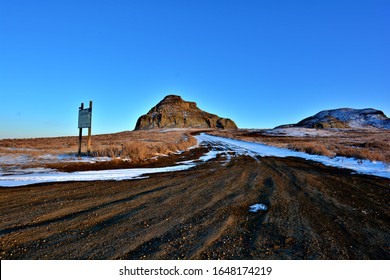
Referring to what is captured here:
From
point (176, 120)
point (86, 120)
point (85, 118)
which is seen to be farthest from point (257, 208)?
point (176, 120)

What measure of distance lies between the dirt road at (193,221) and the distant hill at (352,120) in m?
126

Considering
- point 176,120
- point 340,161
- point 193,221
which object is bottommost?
point 193,221

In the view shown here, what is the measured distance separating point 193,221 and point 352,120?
161 meters

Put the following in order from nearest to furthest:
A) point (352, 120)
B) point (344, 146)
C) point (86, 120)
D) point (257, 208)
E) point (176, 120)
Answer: point (257, 208) → point (86, 120) → point (344, 146) → point (352, 120) → point (176, 120)

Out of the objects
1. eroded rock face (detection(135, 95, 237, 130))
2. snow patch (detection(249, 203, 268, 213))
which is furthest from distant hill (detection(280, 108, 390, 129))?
snow patch (detection(249, 203, 268, 213))

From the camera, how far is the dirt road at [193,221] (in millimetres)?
2994

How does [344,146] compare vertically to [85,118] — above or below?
below

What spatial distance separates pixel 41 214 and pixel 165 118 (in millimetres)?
173012

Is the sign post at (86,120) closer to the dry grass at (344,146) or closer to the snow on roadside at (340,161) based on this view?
the snow on roadside at (340,161)

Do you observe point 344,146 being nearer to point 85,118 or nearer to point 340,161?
point 340,161

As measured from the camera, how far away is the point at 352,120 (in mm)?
132750
